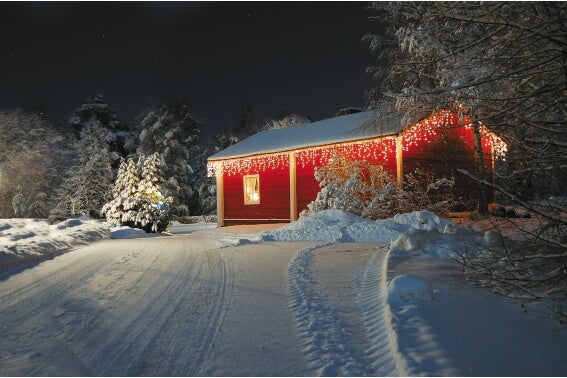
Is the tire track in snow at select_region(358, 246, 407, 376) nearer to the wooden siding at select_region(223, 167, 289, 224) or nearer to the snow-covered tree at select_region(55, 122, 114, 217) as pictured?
the wooden siding at select_region(223, 167, 289, 224)

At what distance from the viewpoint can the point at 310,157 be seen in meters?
20.3

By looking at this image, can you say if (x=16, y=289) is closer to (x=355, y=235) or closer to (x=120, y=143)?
(x=355, y=235)

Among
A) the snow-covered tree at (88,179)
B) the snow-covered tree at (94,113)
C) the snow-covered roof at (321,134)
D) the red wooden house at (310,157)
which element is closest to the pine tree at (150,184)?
the snow-covered tree at (88,179)

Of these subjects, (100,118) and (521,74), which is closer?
(521,74)

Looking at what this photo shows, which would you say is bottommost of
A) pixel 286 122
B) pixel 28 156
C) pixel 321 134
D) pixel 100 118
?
pixel 321 134

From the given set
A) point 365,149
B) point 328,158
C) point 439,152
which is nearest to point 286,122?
point 328,158

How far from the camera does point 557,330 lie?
14.6ft

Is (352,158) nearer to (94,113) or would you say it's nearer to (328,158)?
(328,158)

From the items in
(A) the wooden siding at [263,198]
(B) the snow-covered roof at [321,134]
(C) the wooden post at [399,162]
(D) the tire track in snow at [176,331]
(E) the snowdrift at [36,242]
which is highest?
(B) the snow-covered roof at [321,134]

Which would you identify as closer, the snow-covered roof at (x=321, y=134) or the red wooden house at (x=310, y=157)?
the red wooden house at (x=310, y=157)

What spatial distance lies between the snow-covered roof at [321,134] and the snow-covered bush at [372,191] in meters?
1.27

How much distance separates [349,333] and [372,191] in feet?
43.1

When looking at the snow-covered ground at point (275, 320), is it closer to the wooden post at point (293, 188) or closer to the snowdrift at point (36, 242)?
the snowdrift at point (36, 242)

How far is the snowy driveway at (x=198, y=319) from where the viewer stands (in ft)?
12.9
